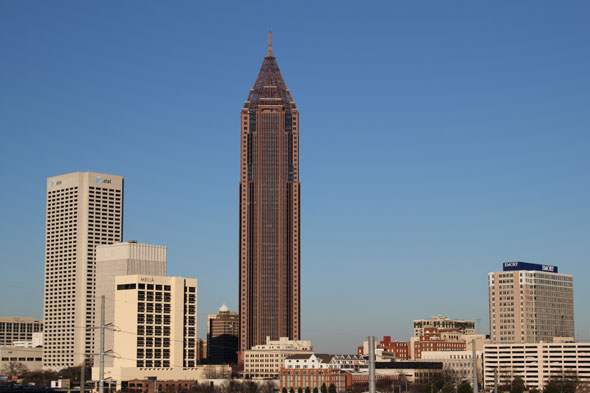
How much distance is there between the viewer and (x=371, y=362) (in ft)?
245
